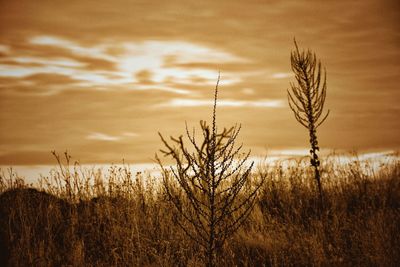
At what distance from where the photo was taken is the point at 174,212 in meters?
8.59

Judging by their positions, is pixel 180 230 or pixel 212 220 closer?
pixel 212 220

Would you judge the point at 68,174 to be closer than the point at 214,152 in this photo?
No

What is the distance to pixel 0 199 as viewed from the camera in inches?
389

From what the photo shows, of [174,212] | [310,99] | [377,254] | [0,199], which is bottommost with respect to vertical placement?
[377,254]

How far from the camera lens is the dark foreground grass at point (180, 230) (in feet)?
20.1

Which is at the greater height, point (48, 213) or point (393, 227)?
point (48, 213)

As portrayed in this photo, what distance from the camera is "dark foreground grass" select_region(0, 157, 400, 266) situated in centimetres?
614

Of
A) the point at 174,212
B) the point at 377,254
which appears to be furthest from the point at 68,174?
the point at 377,254

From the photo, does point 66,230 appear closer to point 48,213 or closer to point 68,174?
point 48,213

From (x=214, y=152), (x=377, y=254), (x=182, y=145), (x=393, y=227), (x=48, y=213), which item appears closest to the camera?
(x=182, y=145)

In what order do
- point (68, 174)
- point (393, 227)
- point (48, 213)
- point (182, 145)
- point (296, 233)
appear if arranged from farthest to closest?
point (68, 174), point (48, 213), point (296, 233), point (393, 227), point (182, 145)

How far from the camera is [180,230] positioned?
7562 millimetres

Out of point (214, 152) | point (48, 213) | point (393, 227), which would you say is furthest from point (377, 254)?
point (48, 213)

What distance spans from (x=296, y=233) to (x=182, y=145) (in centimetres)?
413
